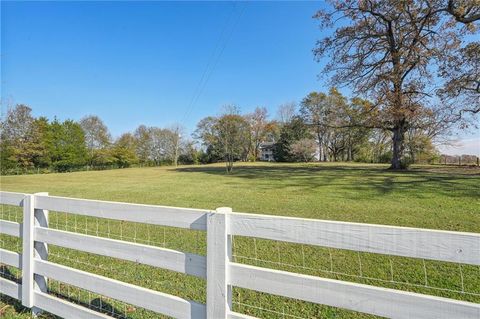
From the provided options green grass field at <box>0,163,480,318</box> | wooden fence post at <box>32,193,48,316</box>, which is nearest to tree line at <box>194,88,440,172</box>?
green grass field at <box>0,163,480,318</box>

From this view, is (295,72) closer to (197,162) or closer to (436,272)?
(436,272)

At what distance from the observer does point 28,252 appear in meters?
2.74

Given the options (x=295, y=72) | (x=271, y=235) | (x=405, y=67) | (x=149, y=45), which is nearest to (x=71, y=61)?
(x=149, y=45)

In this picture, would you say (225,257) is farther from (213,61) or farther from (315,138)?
(315,138)

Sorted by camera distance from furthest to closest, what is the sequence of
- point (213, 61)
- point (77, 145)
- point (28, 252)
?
1. point (77, 145)
2. point (213, 61)
3. point (28, 252)

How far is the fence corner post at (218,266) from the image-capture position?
1775 millimetres

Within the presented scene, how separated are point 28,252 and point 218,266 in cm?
218

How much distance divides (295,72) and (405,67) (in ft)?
24.3

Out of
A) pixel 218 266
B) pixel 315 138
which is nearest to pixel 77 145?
pixel 315 138

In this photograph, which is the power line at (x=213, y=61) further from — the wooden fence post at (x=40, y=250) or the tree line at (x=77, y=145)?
the tree line at (x=77, y=145)

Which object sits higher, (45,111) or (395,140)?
(45,111)

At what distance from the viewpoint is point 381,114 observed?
17.5 meters

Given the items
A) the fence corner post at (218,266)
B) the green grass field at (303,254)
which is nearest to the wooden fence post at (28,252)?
the green grass field at (303,254)

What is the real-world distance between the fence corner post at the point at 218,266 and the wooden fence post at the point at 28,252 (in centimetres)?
204
